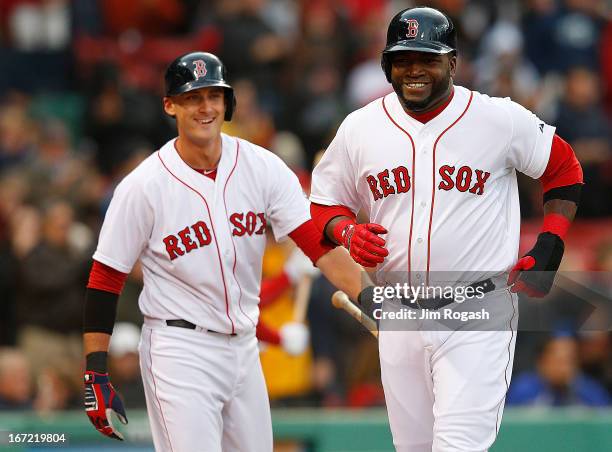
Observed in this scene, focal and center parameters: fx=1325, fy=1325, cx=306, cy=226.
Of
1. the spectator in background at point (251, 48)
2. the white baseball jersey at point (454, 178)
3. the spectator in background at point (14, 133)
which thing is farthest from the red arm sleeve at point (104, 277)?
the spectator in background at point (251, 48)

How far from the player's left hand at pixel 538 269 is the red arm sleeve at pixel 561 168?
0.84 ft

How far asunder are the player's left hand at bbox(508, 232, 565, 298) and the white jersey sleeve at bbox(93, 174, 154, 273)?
5.04 ft

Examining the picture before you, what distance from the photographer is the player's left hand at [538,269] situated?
5.02m

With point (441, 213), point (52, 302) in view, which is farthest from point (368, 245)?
point (52, 302)

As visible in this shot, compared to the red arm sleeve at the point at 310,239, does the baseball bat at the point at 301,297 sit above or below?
below

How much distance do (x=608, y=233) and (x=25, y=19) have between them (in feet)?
19.7

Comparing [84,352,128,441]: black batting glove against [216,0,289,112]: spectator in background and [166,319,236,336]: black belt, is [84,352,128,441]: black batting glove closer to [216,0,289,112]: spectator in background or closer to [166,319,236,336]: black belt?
[166,319,236,336]: black belt

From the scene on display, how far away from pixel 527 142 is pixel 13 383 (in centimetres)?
424

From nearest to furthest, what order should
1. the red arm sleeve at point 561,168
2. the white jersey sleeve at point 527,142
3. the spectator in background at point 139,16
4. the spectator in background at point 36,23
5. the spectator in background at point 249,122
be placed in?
the white jersey sleeve at point 527,142 → the red arm sleeve at point 561,168 → the spectator in background at point 249,122 → the spectator in background at point 139,16 → the spectator in background at point 36,23

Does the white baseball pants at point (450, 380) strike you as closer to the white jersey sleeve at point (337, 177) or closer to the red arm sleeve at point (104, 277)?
the white jersey sleeve at point (337, 177)

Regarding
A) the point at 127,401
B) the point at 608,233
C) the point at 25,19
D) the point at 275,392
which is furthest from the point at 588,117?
the point at 25,19

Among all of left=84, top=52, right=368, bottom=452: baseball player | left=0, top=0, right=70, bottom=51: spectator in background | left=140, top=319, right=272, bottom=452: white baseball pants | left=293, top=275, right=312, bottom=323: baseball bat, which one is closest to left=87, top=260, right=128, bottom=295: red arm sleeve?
left=84, top=52, right=368, bottom=452: baseball player

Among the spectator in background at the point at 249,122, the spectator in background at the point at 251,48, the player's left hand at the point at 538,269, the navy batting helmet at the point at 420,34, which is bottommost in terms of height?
the player's left hand at the point at 538,269

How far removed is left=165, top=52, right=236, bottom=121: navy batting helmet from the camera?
18.1ft
